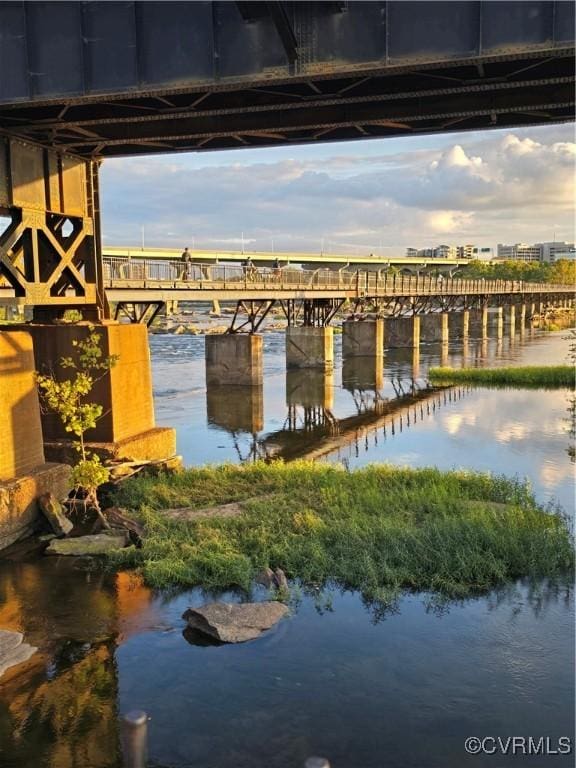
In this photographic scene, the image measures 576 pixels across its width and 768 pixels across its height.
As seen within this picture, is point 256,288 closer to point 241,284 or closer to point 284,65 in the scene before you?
point 241,284

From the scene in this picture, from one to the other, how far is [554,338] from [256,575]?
79569 millimetres

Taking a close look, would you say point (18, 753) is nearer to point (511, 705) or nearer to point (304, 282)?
point (511, 705)

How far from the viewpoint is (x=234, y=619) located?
9.42 m

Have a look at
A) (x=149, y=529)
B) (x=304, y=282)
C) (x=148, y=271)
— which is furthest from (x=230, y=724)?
(x=304, y=282)

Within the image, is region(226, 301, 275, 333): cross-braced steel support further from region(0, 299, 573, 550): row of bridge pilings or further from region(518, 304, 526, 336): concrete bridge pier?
region(518, 304, 526, 336): concrete bridge pier

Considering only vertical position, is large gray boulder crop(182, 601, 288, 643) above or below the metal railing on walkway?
below

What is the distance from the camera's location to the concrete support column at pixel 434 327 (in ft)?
242

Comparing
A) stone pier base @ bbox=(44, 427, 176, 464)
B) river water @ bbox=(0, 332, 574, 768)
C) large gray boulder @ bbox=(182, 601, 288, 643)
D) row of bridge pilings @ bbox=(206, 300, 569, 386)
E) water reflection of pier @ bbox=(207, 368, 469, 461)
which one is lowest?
water reflection of pier @ bbox=(207, 368, 469, 461)

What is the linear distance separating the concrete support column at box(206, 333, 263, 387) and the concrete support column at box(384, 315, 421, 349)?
29439 millimetres

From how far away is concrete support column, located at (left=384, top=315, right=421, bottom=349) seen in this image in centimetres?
6500

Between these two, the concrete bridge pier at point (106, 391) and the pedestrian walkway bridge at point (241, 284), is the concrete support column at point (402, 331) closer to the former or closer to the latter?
the pedestrian walkway bridge at point (241, 284)

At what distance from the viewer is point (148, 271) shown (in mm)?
27031

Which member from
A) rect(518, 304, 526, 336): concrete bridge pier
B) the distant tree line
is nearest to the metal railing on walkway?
rect(518, 304, 526, 336): concrete bridge pier

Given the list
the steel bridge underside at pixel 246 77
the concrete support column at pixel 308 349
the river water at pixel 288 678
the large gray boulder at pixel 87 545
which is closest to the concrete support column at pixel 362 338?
the concrete support column at pixel 308 349
